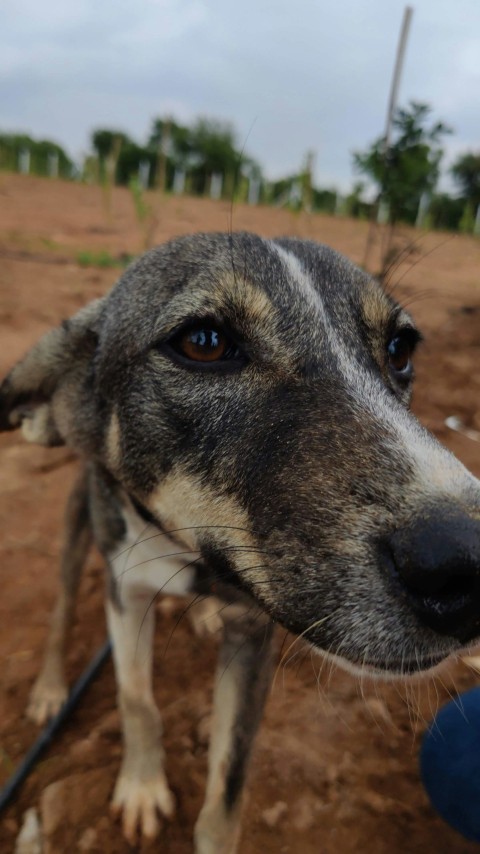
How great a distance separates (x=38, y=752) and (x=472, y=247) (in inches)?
722

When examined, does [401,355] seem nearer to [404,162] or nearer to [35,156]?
[404,162]

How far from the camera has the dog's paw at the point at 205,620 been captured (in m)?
3.58

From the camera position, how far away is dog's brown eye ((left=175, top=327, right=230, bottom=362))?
6.89 feet

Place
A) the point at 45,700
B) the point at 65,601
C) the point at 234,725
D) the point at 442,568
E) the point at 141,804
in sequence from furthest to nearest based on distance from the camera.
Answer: the point at 65,601 → the point at 45,700 → the point at 141,804 → the point at 234,725 → the point at 442,568

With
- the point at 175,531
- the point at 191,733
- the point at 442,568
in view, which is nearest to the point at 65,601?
the point at 191,733

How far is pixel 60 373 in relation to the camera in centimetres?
283

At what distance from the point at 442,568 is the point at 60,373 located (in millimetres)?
2008

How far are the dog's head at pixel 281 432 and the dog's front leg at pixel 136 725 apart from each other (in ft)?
2.14

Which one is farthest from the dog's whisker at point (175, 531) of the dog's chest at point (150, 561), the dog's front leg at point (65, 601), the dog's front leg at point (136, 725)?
the dog's front leg at point (65, 601)

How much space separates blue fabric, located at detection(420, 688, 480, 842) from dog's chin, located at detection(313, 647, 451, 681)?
2.32ft

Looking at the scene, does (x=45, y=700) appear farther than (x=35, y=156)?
No

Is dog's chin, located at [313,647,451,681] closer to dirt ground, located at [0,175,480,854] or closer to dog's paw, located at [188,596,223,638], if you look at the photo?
dirt ground, located at [0,175,480,854]

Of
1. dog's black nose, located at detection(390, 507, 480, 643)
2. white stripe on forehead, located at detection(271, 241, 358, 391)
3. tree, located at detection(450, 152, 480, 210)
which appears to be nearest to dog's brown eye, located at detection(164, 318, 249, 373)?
white stripe on forehead, located at detection(271, 241, 358, 391)

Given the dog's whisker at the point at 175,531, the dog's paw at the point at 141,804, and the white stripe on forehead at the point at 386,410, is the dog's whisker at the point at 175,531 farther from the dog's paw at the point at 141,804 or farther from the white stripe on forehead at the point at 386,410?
the dog's paw at the point at 141,804
